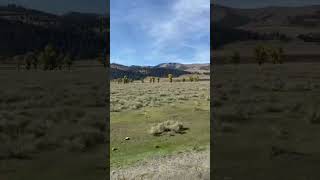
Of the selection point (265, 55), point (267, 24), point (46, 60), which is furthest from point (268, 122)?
point (46, 60)

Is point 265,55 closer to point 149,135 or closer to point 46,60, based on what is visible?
point 149,135

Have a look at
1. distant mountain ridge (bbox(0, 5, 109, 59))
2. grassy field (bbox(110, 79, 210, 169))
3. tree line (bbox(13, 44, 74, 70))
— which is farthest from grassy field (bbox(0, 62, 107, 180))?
distant mountain ridge (bbox(0, 5, 109, 59))

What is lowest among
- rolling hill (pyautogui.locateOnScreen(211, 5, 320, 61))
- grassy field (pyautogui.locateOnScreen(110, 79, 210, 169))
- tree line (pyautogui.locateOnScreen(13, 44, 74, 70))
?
grassy field (pyautogui.locateOnScreen(110, 79, 210, 169))

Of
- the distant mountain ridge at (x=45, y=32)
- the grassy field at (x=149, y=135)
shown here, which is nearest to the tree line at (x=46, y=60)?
the distant mountain ridge at (x=45, y=32)

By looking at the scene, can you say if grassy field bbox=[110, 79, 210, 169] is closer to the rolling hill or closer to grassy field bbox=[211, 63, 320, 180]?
grassy field bbox=[211, 63, 320, 180]

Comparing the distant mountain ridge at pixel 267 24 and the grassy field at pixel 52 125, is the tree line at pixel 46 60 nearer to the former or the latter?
the grassy field at pixel 52 125

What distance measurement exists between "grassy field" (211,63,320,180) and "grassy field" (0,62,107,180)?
9.72 feet

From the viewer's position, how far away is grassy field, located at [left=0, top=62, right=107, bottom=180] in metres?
10.9

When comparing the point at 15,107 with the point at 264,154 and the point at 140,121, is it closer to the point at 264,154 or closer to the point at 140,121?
the point at 140,121

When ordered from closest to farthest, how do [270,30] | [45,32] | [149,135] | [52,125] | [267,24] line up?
[52,125]
[149,135]
[267,24]
[270,30]
[45,32]

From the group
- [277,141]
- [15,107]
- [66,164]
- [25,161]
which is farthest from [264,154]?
[15,107]

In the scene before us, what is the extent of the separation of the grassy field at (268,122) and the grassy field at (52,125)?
2961 millimetres

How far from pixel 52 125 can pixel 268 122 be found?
6.07 metres

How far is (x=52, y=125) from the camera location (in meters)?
15.0
